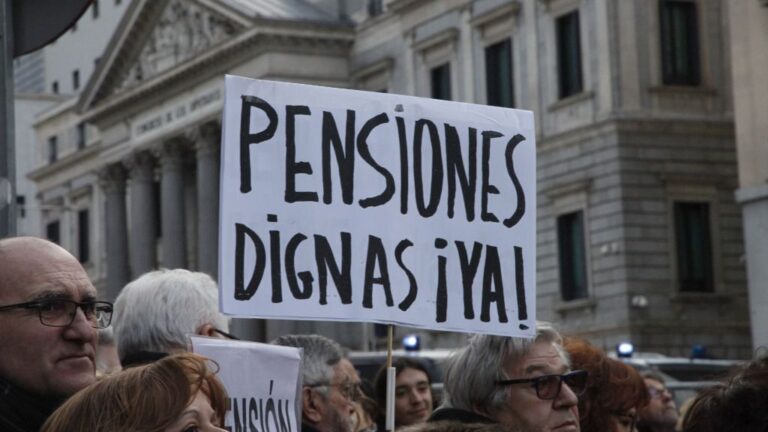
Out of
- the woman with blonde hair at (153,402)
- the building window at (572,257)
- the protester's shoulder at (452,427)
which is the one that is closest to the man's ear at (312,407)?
the woman with blonde hair at (153,402)

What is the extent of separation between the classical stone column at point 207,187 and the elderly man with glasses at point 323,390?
46.5 metres

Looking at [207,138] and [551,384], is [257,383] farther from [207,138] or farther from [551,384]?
[207,138]

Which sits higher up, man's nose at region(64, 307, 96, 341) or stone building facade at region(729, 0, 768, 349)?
stone building facade at region(729, 0, 768, 349)

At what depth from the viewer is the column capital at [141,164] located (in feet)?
201

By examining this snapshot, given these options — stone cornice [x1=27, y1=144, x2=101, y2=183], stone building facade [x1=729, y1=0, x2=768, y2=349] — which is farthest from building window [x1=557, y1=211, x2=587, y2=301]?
stone cornice [x1=27, y1=144, x2=101, y2=183]

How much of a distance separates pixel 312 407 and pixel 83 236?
58832 mm

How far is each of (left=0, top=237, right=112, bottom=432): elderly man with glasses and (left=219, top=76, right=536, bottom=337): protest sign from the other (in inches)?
22.8

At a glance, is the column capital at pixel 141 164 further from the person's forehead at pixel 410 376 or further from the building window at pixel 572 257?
the person's forehead at pixel 410 376

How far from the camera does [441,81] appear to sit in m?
46.6

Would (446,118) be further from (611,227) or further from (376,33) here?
(376,33)

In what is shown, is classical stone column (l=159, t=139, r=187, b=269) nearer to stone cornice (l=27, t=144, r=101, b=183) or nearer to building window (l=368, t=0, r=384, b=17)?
stone cornice (l=27, t=144, r=101, b=183)

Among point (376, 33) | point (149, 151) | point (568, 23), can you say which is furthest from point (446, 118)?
point (149, 151)

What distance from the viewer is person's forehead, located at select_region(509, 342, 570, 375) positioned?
6.62m

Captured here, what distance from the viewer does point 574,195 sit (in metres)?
41.4
